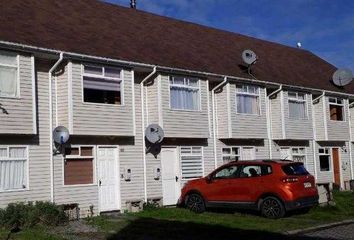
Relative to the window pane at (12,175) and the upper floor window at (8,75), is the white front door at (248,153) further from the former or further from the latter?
the upper floor window at (8,75)

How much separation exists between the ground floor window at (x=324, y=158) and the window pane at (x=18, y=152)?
56.5ft

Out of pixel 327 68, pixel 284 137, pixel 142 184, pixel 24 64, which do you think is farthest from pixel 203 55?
pixel 327 68

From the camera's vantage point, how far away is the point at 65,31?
19.5 metres

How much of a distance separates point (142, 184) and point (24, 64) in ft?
20.2

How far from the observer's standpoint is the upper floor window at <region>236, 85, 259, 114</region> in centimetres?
2431

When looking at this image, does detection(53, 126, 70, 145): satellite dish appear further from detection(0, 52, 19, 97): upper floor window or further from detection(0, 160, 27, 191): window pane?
detection(0, 52, 19, 97): upper floor window

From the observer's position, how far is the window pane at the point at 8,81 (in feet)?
53.5

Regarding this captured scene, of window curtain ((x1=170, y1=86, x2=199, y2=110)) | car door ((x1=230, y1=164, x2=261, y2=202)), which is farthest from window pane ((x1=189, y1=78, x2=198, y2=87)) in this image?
car door ((x1=230, y1=164, x2=261, y2=202))

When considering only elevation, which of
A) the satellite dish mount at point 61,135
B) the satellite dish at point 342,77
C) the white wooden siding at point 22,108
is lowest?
the satellite dish mount at point 61,135

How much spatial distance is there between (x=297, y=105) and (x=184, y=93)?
8.05m

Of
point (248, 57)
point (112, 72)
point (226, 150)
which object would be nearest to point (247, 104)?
point (248, 57)

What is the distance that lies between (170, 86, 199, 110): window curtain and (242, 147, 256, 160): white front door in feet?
12.7

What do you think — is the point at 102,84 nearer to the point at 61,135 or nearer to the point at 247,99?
the point at 61,135

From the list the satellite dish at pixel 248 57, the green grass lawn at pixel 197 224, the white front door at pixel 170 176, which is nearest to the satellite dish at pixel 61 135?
the green grass lawn at pixel 197 224
